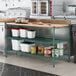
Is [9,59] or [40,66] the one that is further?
[9,59]

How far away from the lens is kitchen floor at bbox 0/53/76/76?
459cm

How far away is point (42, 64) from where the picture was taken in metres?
5.19

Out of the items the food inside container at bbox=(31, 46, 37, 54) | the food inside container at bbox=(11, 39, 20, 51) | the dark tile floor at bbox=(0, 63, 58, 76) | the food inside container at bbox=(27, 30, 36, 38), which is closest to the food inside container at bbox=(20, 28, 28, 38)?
the food inside container at bbox=(27, 30, 36, 38)

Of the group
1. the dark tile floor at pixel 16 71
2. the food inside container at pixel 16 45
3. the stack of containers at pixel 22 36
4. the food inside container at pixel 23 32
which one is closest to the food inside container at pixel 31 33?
the stack of containers at pixel 22 36

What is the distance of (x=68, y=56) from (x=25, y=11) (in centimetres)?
190

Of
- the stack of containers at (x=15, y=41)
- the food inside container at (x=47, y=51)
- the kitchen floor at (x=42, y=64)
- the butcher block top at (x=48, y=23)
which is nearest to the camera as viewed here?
the kitchen floor at (x=42, y=64)

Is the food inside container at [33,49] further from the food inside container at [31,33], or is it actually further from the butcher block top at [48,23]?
the butcher block top at [48,23]

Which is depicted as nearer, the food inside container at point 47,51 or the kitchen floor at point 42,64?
the kitchen floor at point 42,64

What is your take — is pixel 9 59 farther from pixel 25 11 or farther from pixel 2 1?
pixel 2 1

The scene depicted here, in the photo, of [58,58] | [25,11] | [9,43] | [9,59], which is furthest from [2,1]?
[58,58]

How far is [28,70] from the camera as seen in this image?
4656mm

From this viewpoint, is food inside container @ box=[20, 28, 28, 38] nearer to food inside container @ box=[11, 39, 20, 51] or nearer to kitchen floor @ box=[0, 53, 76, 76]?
food inside container @ box=[11, 39, 20, 51]

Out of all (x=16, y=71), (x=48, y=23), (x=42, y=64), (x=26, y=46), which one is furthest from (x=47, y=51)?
(x=16, y=71)

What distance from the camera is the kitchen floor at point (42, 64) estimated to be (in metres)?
4.59
